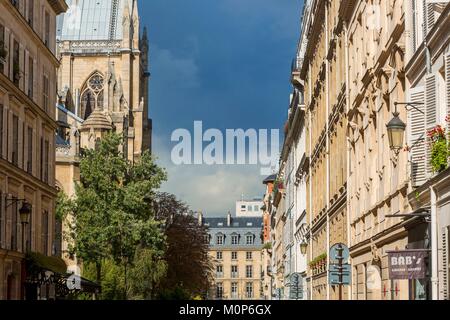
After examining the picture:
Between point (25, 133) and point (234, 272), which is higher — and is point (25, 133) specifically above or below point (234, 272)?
above

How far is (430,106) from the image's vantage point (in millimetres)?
19312

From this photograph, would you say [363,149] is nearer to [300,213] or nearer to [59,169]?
[300,213]

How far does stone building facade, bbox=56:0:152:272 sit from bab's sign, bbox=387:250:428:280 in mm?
102042

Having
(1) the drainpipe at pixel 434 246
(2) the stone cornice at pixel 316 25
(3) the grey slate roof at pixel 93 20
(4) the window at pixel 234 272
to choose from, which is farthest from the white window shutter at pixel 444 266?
(4) the window at pixel 234 272

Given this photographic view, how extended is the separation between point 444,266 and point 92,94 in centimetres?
11951

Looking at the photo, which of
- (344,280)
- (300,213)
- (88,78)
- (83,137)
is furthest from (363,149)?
(88,78)

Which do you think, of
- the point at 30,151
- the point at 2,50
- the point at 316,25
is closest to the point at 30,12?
the point at 30,151

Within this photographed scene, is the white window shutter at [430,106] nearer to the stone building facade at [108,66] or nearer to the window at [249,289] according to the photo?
the stone building facade at [108,66]

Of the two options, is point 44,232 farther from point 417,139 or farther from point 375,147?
point 417,139

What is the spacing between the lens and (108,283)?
6431 centimetres

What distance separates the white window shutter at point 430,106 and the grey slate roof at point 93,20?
121092 mm

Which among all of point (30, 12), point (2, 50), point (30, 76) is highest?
point (30, 12)
